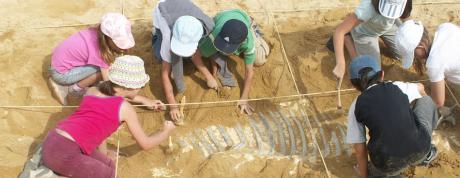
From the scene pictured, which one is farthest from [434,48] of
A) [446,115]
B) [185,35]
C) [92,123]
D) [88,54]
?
[88,54]

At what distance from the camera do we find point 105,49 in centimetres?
405

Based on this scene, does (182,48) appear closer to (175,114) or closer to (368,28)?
(175,114)

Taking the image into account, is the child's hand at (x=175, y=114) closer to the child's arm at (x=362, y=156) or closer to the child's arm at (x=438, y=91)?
the child's arm at (x=362, y=156)

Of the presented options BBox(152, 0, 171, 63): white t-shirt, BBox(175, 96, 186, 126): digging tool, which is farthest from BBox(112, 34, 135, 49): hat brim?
BBox(175, 96, 186, 126): digging tool

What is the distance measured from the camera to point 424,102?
11.8 feet

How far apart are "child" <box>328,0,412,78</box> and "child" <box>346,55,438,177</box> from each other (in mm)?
796

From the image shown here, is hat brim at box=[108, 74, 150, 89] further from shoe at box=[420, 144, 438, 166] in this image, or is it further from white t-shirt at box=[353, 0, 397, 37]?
shoe at box=[420, 144, 438, 166]

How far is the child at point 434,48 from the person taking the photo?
3697 mm

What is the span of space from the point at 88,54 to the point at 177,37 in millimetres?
875

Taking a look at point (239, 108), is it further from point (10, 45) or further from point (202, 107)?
point (10, 45)

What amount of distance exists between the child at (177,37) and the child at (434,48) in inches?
63.8

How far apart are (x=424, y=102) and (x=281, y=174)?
1209 millimetres

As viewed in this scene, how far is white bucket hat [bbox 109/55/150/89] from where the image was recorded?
3.20 metres

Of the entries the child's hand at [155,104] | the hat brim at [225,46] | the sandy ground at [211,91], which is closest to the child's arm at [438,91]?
the sandy ground at [211,91]
